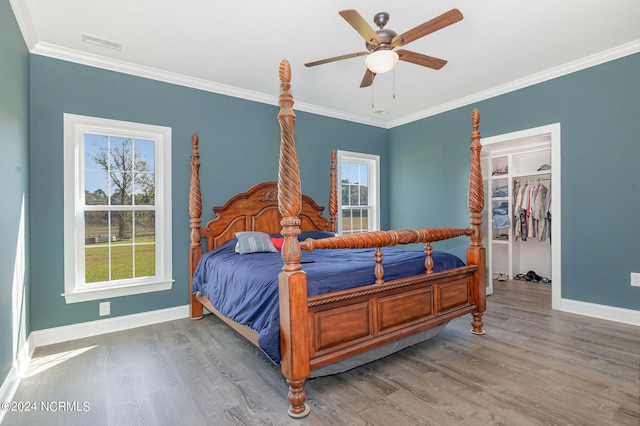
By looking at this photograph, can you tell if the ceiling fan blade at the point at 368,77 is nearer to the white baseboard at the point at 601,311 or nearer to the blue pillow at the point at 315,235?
the blue pillow at the point at 315,235

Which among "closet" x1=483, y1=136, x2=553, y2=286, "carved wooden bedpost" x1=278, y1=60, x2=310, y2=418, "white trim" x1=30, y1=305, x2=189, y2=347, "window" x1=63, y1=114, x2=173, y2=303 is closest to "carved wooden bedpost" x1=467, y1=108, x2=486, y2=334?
"carved wooden bedpost" x1=278, y1=60, x2=310, y2=418

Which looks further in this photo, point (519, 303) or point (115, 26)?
point (519, 303)

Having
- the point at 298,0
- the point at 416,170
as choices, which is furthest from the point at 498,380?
the point at 416,170

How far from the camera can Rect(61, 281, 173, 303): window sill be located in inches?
123

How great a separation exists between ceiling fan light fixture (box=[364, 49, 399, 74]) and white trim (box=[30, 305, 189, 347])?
324 centimetres

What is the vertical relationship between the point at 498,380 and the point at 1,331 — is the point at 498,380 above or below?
below

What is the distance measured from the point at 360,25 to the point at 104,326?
3603 millimetres

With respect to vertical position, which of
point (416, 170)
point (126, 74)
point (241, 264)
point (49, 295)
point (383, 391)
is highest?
point (126, 74)

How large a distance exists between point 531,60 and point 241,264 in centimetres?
369

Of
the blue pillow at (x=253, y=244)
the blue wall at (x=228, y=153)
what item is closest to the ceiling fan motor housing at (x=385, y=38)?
the blue wall at (x=228, y=153)

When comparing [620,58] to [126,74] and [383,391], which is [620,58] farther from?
[126,74]

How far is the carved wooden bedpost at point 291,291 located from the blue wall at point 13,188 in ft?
5.97

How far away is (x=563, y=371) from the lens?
2.33 metres

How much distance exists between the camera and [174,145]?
3.72 metres
